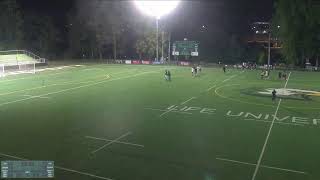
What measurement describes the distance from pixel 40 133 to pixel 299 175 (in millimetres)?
14842

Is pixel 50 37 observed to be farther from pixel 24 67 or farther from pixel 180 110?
pixel 180 110

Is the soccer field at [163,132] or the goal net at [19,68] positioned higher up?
the goal net at [19,68]

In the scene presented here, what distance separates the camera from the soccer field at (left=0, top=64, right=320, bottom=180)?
62.3 feet

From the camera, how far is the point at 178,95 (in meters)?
41.4

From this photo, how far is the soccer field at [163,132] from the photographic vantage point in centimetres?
1900

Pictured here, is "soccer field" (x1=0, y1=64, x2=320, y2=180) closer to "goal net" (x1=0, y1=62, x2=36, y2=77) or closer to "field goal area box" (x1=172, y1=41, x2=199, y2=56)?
"goal net" (x1=0, y1=62, x2=36, y2=77)

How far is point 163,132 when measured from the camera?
2583 centimetres

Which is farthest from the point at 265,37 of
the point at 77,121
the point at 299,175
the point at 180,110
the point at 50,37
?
the point at 299,175
